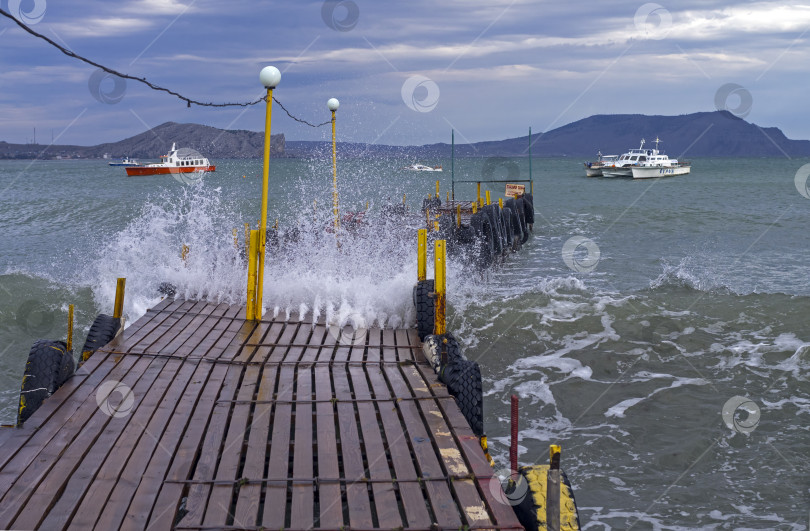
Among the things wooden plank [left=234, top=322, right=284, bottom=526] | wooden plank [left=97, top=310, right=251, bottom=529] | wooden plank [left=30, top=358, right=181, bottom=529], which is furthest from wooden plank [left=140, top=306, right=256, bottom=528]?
wooden plank [left=234, top=322, right=284, bottom=526]

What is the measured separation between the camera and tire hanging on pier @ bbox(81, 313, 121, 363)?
8281mm

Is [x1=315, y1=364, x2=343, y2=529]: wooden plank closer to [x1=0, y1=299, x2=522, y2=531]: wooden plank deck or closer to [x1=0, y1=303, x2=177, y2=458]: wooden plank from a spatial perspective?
[x1=0, y1=299, x2=522, y2=531]: wooden plank deck

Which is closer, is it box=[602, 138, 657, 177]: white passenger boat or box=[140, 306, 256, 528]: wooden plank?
box=[140, 306, 256, 528]: wooden plank

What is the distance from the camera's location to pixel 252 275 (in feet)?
30.6

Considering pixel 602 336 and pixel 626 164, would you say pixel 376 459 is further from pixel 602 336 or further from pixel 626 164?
pixel 626 164

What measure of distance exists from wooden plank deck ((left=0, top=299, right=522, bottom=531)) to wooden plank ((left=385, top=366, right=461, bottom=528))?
1cm

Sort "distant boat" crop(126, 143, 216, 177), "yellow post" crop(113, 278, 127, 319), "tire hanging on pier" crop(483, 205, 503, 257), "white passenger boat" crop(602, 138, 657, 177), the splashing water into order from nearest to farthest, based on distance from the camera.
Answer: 1. "yellow post" crop(113, 278, 127, 319)
2. the splashing water
3. "tire hanging on pier" crop(483, 205, 503, 257)
4. "white passenger boat" crop(602, 138, 657, 177)
5. "distant boat" crop(126, 143, 216, 177)

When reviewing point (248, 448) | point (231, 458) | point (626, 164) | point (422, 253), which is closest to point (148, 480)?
point (231, 458)

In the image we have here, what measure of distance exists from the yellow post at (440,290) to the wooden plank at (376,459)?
154cm

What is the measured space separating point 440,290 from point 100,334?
419 centimetres

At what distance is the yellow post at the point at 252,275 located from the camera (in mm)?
9258

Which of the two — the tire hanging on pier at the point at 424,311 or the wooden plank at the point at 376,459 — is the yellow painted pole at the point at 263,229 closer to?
the tire hanging on pier at the point at 424,311

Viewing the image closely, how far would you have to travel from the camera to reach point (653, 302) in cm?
1509

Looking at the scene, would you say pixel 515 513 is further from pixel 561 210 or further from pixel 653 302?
pixel 561 210
